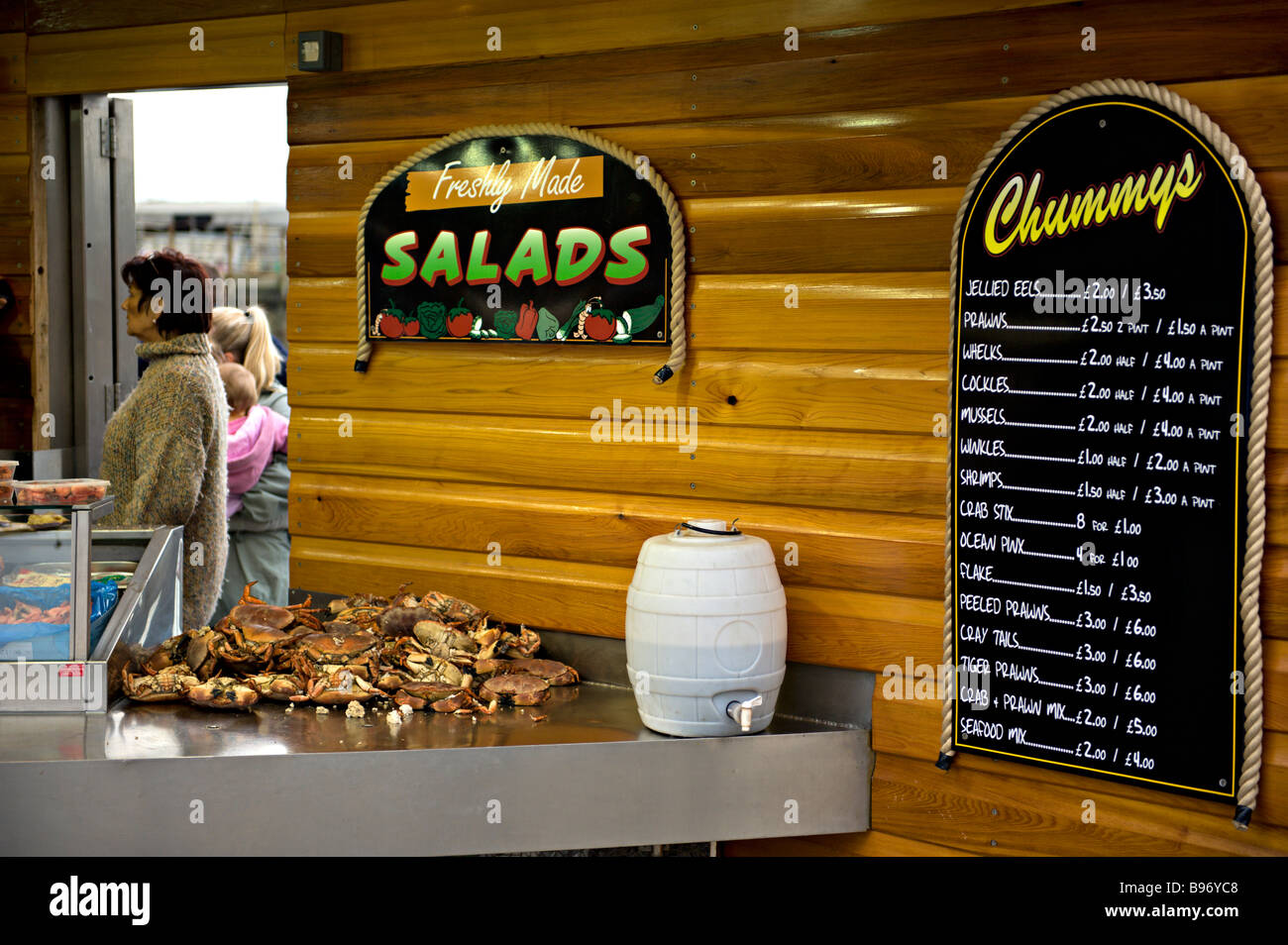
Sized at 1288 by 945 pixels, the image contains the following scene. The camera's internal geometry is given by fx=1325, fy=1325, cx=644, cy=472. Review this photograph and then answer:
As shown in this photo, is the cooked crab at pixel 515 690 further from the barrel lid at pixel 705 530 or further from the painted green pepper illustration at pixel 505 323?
the painted green pepper illustration at pixel 505 323

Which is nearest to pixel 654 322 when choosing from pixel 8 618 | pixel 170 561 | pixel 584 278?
pixel 584 278

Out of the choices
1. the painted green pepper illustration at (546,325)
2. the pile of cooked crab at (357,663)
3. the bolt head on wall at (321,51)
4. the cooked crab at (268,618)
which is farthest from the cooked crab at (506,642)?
the bolt head on wall at (321,51)

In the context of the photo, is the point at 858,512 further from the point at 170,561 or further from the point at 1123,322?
the point at 170,561

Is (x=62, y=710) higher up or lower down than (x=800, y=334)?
lower down

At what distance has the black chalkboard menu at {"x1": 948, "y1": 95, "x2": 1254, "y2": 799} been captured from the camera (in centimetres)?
282

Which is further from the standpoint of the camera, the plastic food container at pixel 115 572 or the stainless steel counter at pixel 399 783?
the plastic food container at pixel 115 572

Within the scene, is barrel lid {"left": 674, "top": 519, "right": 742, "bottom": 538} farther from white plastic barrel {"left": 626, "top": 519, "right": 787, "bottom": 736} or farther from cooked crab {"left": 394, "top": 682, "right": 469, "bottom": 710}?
cooked crab {"left": 394, "top": 682, "right": 469, "bottom": 710}

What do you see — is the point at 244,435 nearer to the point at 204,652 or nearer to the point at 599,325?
the point at 204,652

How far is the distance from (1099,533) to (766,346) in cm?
94

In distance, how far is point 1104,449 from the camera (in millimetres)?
2957

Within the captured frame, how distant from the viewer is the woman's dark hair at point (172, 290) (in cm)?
429

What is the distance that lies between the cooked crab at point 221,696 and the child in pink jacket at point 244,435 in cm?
234

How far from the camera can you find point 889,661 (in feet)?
10.8
